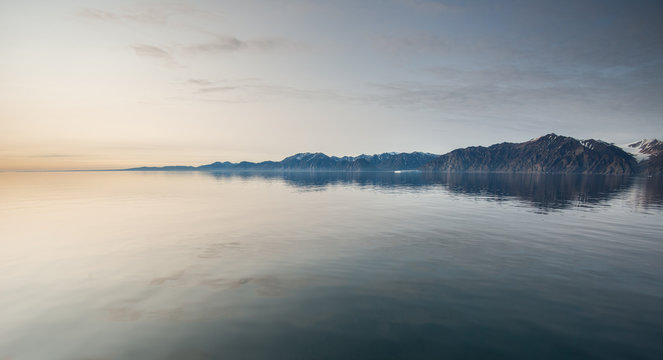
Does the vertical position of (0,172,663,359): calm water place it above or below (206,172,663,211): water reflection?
below

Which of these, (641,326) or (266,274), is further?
(266,274)

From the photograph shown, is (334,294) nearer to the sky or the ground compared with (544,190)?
nearer to the ground

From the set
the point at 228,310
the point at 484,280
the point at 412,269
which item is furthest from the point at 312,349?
the point at 484,280

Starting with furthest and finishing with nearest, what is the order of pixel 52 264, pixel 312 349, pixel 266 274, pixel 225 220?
pixel 225 220, pixel 52 264, pixel 266 274, pixel 312 349

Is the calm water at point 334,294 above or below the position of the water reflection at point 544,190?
below

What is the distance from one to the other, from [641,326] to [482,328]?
20.2 feet

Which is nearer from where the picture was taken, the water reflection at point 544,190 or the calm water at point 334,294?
the calm water at point 334,294

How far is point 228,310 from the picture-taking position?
468 inches

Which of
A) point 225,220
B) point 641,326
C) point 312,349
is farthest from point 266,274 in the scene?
point 225,220

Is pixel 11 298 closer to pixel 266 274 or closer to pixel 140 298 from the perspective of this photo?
pixel 140 298

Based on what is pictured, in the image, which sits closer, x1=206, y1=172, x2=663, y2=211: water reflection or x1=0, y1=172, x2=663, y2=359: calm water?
x1=0, y1=172, x2=663, y2=359: calm water

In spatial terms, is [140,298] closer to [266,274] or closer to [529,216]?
[266,274]

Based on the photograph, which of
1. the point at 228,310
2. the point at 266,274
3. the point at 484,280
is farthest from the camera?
the point at 266,274

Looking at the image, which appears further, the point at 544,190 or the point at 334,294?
the point at 544,190
